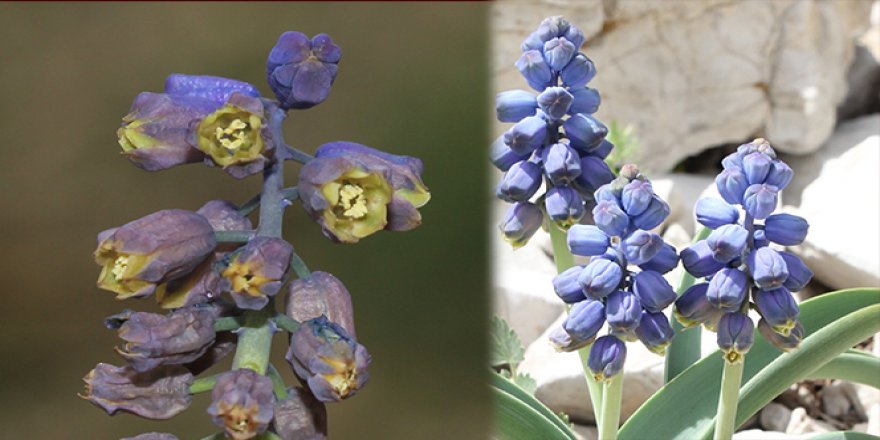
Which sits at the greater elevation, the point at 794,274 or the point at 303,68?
the point at 303,68

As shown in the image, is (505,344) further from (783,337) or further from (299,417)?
(299,417)

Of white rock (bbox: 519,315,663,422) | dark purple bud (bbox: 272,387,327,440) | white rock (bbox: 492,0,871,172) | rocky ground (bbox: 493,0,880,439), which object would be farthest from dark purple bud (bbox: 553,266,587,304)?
white rock (bbox: 492,0,871,172)

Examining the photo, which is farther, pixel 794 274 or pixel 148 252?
pixel 794 274

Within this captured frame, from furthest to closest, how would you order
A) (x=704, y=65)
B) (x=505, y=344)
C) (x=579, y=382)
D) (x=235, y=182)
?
(x=235, y=182), (x=704, y=65), (x=579, y=382), (x=505, y=344)

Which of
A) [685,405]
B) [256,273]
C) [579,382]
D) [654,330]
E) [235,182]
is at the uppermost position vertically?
[256,273]

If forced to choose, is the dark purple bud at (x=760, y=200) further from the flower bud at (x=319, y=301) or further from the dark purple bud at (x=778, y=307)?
the flower bud at (x=319, y=301)

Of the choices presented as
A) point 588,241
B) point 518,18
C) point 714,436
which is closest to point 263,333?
point 588,241

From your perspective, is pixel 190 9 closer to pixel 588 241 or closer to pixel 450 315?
pixel 450 315

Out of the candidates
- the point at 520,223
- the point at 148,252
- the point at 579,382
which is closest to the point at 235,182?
the point at 579,382
